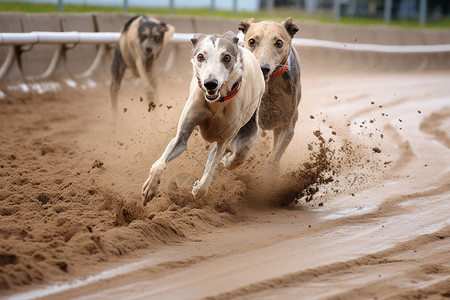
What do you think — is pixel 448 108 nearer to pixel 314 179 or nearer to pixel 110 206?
pixel 314 179

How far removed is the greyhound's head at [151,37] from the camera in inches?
338

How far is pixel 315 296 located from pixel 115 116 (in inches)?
218

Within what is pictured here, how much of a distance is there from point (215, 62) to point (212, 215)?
1107 mm

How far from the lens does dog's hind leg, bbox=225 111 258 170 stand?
5152 millimetres

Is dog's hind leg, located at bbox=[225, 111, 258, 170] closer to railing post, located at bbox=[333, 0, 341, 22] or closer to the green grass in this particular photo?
the green grass

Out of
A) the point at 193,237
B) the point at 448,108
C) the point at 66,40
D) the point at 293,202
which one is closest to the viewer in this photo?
the point at 193,237

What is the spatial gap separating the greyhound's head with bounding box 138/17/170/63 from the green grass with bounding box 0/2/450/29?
8.97 feet

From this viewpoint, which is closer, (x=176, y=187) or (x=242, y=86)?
(x=242, y=86)

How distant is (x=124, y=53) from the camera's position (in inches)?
342

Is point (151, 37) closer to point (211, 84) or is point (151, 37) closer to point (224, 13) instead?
point (211, 84)

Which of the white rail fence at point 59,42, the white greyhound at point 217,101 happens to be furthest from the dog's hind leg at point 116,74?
the white greyhound at point 217,101

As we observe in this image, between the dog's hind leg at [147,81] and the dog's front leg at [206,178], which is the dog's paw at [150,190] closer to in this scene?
the dog's front leg at [206,178]

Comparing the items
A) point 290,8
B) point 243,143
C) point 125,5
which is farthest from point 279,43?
point 290,8

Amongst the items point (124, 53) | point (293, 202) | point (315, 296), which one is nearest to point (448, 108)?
point (124, 53)
